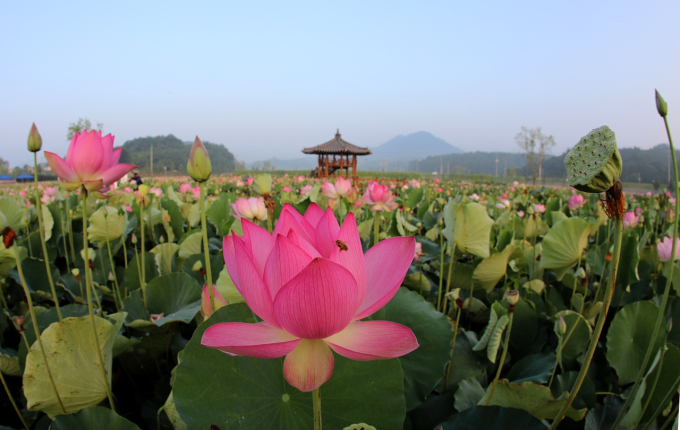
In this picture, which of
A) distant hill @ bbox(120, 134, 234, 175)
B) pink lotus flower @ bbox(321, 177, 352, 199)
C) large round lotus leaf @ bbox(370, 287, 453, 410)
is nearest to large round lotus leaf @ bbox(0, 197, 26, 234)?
pink lotus flower @ bbox(321, 177, 352, 199)

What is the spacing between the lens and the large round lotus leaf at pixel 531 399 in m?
0.52

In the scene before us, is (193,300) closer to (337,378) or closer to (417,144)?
(337,378)

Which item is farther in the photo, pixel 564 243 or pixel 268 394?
pixel 564 243

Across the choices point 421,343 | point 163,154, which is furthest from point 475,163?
point 421,343

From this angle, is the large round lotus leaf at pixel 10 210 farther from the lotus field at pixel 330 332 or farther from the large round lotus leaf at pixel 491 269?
the large round lotus leaf at pixel 491 269

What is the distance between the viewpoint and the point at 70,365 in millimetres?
564

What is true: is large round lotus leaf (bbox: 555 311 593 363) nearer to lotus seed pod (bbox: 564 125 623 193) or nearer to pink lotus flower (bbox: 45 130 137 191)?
lotus seed pod (bbox: 564 125 623 193)

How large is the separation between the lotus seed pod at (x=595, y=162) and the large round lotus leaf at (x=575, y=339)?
57 centimetres

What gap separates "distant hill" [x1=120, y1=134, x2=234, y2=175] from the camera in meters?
32.5

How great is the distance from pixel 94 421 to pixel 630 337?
900 millimetres

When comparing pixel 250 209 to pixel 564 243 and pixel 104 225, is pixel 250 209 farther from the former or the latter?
pixel 564 243

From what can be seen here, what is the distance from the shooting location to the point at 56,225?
144 centimetres

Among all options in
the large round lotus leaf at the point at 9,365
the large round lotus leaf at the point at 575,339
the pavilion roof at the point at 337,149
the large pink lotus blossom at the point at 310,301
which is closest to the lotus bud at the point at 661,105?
the large pink lotus blossom at the point at 310,301

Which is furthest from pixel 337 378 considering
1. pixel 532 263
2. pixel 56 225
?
pixel 56 225
